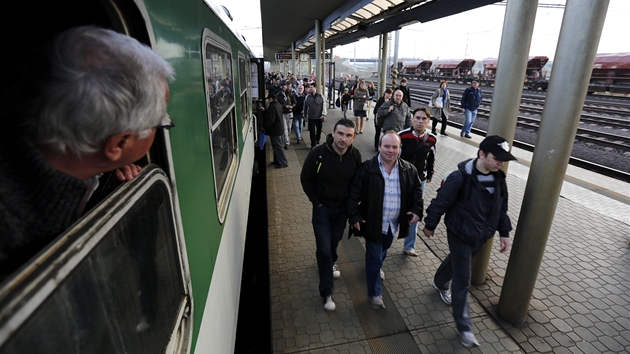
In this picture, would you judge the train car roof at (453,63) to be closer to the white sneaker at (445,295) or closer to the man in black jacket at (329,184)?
the white sneaker at (445,295)

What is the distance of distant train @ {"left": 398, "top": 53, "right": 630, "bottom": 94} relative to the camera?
2353cm

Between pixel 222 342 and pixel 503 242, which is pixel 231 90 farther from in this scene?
pixel 503 242

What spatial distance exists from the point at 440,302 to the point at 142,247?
3.42 m

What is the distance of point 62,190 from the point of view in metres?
0.78

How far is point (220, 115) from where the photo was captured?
9.15 feet

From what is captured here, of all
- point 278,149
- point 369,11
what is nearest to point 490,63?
point 369,11

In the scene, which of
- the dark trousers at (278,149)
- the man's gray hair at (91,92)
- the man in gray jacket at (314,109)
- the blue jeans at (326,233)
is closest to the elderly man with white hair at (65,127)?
the man's gray hair at (91,92)

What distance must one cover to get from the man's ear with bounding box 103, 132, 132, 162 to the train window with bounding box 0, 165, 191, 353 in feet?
0.37

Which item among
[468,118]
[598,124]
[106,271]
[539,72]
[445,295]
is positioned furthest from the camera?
[539,72]

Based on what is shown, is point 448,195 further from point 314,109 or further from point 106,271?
point 314,109

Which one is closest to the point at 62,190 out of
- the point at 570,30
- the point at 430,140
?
the point at 570,30

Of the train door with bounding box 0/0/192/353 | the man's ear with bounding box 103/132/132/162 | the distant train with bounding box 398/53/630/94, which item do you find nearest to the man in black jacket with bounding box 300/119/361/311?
the train door with bounding box 0/0/192/353

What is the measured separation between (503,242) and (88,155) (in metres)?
3.30

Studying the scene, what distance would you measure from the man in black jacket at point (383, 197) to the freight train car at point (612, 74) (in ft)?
92.3
